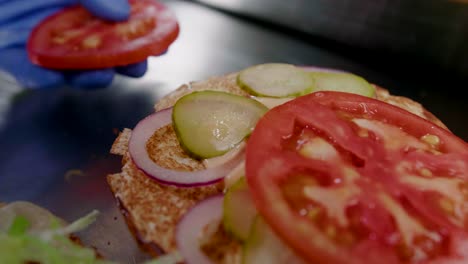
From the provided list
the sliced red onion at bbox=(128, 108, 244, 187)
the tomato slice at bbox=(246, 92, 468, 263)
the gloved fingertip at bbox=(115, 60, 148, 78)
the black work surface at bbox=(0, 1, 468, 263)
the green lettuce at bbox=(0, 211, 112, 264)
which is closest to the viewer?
the tomato slice at bbox=(246, 92, 468, 263)

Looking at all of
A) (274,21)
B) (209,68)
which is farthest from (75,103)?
(274,21)

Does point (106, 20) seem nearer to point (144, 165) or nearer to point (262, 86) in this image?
point (262, 86)

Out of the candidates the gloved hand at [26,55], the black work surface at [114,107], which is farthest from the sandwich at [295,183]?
the gloved hand at [26,55]

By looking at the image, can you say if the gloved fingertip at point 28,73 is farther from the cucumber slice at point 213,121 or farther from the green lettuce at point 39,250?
the green lettuce at point 39,250

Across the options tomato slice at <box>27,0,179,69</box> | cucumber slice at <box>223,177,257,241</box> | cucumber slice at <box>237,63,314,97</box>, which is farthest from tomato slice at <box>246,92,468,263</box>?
tomato slice at <box>27,0,179,69</box>

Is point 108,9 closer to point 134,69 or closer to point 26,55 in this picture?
point 134,69

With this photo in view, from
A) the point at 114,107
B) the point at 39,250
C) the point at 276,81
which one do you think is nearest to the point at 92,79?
the point at 114,107

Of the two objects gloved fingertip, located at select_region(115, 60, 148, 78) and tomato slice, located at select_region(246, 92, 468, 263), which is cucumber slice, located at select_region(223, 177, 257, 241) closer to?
tomato slice, located at select_region(246, 92, 468, 263)
